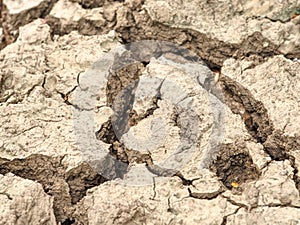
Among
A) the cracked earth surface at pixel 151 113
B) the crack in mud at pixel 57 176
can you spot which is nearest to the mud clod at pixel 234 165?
the cracked earth surface at pixel 151 113

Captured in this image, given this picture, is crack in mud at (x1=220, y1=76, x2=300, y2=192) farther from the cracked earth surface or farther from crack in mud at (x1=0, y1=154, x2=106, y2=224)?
crack in mud at (x1=0, y1=154, x2=106, y2=224)

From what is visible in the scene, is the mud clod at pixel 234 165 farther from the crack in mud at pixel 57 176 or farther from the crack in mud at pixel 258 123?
the crack in mud at pixel 57 176

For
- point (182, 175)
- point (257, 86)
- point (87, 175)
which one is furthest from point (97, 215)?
point (257, 86)

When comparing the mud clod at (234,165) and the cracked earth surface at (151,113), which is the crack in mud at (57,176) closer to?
the cracked earth surface at (151,113)

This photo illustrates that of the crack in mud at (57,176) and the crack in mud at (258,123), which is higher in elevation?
the crack in mud at (258,123)

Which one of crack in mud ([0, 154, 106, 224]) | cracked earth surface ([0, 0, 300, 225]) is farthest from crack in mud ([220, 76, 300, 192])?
crack in mud ([0, 154, 106, 224])

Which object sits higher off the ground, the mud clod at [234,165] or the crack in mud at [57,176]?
the mud clod at [234,165]

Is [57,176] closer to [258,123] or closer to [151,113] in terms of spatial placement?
[151,113]

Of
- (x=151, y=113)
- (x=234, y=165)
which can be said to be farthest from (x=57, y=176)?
(x=234, y=165)

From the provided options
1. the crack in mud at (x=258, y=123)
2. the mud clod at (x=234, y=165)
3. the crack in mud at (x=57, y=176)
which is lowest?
the crack in mud at (x=57, y=176)

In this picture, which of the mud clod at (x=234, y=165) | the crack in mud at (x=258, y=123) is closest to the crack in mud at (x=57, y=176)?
the mud clod at (x=234, y=165)
